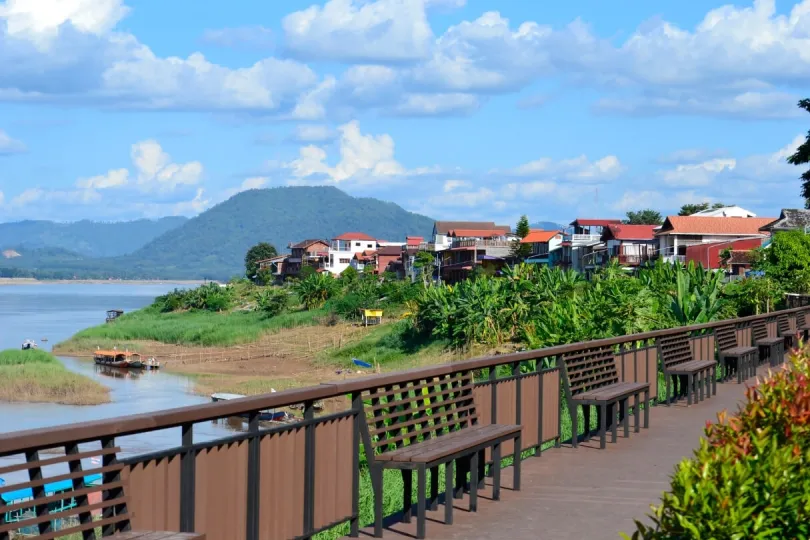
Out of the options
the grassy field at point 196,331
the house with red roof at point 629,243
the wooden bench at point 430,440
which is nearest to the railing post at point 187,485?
the wooden bench at point 430,440

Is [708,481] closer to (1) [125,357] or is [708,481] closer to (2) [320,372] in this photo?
(2) [320,372]

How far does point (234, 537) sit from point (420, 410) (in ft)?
8.74

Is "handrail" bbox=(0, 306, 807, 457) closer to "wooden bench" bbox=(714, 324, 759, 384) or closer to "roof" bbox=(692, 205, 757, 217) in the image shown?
"wooden bench" bbox=(714, 324, 759, 384)

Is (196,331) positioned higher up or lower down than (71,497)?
lower down

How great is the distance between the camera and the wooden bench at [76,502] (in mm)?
4156

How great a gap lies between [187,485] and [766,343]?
18.4m

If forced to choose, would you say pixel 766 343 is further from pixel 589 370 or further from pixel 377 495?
pixel 377 495

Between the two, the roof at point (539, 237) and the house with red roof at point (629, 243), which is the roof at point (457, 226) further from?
the house with red roof at point (629, 243)

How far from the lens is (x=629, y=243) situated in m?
94.2

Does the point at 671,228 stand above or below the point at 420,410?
above

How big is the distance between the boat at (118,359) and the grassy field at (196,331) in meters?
6.65

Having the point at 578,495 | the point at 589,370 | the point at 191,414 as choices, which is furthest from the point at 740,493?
the point at 589,370

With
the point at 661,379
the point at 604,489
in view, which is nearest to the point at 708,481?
the point at 604,489

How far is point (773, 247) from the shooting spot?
39.5 m
